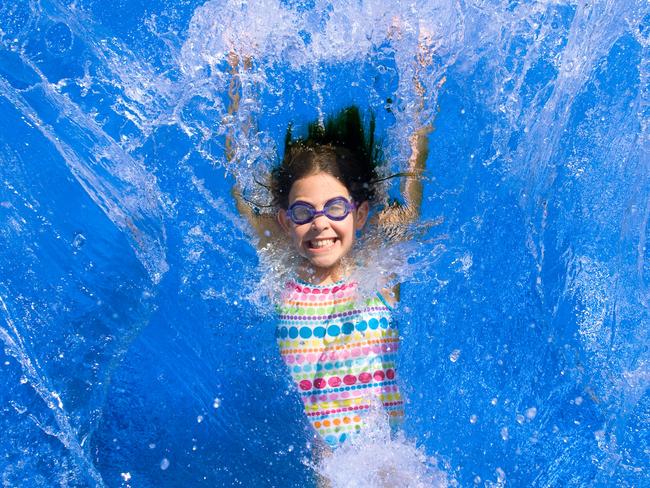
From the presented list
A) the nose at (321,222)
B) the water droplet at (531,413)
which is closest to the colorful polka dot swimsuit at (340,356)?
the nose at (321,222)

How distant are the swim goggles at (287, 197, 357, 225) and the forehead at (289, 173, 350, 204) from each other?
3cm

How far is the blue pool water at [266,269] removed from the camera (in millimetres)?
3033

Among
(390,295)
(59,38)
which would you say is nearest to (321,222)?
(390,295)

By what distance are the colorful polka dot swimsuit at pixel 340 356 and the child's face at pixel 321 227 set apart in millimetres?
226

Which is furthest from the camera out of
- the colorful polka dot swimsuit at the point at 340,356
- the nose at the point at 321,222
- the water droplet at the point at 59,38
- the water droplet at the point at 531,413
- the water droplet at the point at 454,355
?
the water droplet at the point at 59,38

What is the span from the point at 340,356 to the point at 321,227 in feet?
1.99

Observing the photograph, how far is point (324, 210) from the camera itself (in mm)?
2723

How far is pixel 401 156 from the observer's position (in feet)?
10.0

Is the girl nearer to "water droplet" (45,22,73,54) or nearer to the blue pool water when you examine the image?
the blue pool water

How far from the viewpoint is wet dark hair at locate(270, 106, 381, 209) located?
290 cm

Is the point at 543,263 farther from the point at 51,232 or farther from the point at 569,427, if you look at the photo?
the point at 51,232

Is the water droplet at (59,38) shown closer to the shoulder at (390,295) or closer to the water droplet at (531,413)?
the shoulder at (390,295)

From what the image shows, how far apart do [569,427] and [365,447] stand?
1.01 metres

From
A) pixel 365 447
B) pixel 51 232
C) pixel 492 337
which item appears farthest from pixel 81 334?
pixel 492 337
